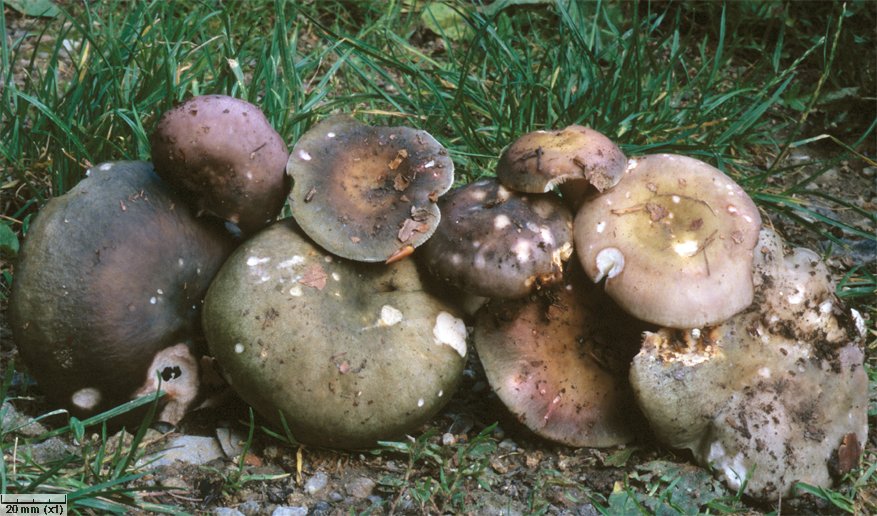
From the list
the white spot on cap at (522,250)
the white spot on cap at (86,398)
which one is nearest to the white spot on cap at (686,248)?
the white spot on cap at (522,250)

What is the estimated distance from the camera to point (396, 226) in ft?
9.84

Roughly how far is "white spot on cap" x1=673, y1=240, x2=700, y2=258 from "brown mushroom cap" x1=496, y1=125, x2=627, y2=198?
316mm

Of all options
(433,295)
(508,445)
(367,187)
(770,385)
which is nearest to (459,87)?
(367,187)

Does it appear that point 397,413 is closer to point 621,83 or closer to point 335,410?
point 335,410

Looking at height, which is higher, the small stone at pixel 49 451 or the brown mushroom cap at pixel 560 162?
the brown mushroom cap at pixel 560 162

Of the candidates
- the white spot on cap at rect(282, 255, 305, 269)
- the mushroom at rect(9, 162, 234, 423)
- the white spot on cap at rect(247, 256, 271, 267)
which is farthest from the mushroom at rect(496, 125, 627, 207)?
the mushroom at rect(9, 162, 234, 423)

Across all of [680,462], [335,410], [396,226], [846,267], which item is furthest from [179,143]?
[846,267]

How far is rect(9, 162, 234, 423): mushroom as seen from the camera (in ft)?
9.34

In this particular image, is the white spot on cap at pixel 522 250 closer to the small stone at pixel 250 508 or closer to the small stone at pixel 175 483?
the small stone at pixel 250 508

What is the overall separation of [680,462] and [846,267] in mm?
1729

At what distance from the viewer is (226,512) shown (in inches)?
111

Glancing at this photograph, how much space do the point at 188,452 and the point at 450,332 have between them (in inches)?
40.4

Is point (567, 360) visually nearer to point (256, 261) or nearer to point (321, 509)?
point (321, 509)

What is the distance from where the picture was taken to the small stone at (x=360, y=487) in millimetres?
2988
